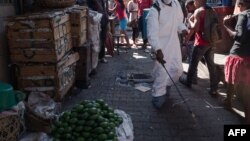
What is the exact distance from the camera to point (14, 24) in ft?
17.9

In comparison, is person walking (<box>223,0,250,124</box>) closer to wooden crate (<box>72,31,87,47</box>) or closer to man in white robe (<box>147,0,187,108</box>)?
man in white robe (<box>147,0,187,108</box>)

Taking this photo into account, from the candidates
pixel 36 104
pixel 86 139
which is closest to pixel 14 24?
pixel 36 104

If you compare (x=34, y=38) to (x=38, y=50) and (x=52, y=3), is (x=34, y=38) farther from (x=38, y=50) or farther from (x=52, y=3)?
(x=52, y=3)

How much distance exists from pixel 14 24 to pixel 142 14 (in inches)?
303

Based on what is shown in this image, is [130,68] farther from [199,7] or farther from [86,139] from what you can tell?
[86,139]

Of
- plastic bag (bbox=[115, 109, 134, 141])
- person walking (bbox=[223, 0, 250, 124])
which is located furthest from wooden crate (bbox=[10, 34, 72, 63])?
person walking (bbox=[223, 0, 250, 124])

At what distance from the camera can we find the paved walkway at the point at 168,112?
5379 mm

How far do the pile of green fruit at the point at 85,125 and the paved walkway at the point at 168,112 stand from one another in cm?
116

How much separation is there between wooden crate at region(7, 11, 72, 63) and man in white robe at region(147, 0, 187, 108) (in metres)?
1.60

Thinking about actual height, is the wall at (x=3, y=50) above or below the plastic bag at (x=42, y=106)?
above

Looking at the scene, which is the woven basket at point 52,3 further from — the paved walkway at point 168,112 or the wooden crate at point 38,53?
the paved walkway at point 168,112

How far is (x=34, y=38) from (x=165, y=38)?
2239 millimetres

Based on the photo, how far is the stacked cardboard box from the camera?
551 cm

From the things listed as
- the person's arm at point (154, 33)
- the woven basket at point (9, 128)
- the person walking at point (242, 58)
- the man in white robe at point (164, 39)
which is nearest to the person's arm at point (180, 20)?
the man in white robe at point (164, 39)
